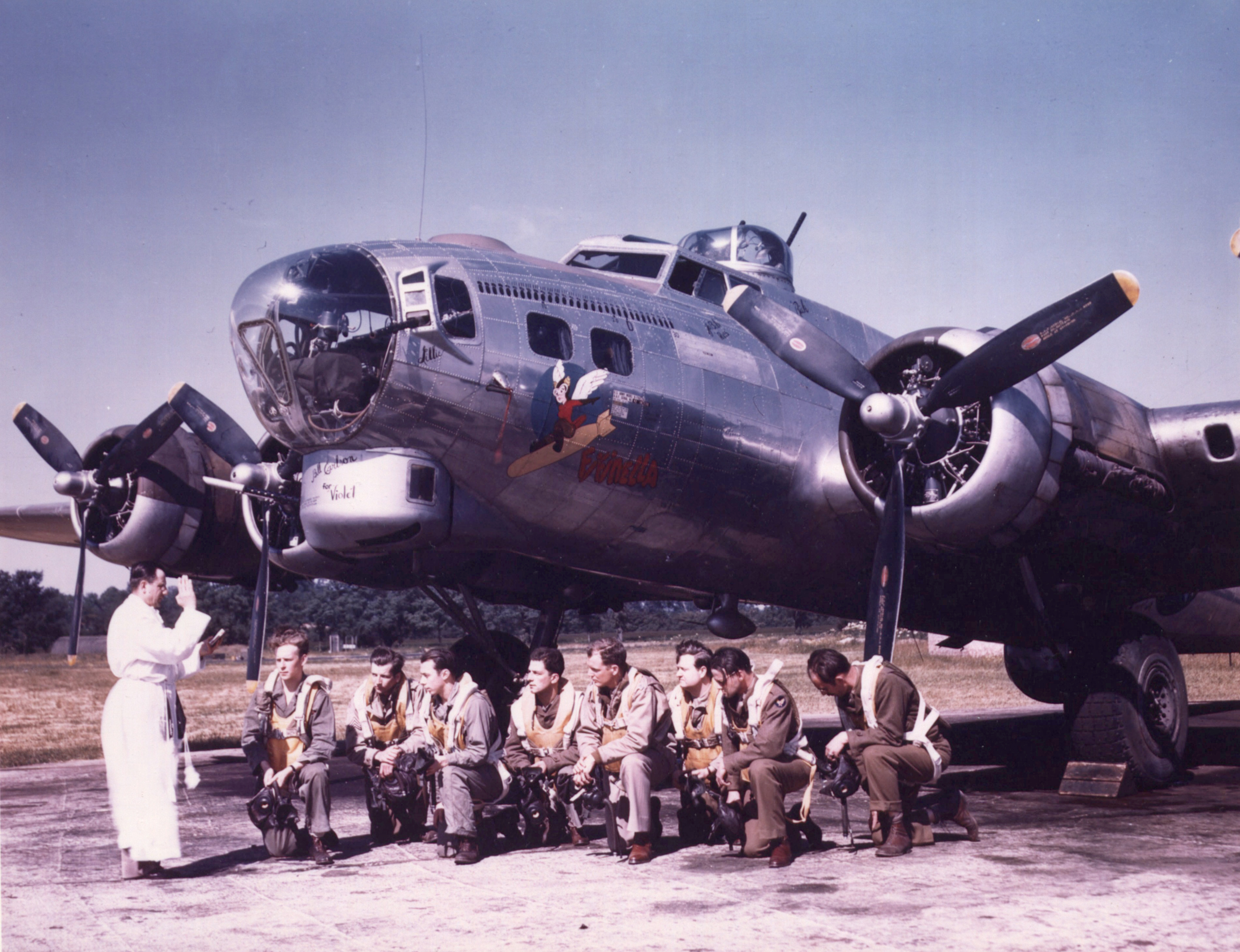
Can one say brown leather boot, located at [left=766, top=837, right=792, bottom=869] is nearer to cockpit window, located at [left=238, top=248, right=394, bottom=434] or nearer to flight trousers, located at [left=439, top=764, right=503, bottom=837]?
flight trousers, located at [left=439, top=764, right=503, bottom=837]

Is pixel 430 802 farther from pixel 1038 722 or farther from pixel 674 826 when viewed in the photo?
pixel 1038 722

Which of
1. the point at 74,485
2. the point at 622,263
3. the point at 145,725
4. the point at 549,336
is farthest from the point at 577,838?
the point at 74,485

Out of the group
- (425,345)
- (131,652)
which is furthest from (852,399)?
(131,652)

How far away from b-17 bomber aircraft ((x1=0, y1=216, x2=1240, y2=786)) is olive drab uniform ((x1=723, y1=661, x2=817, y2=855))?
210cm

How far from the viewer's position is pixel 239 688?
38.7 meters

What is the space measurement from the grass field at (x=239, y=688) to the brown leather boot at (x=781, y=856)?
40.0ft

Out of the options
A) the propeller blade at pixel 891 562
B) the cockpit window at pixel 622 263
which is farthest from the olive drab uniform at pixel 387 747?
the cockpit window at pixel 622 263

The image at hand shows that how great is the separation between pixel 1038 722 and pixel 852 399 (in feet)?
42.7

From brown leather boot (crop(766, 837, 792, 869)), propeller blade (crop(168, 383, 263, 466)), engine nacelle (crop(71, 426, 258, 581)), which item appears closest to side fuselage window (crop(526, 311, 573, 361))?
brown leather boot (crop(766, 837, 792, 869))

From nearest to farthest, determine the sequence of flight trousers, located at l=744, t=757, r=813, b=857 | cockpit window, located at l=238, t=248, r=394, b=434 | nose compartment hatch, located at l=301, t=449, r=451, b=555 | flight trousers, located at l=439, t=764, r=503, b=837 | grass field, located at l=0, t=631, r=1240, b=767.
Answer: flight trousers, located at l=744, t=757, r=813, b=857, flight trousers, located at l=439, t=764, r=503, b=837, cockpit window, located at l=238, t=248, r=394, b=434, nose compartment hatch, located at l=301, t=449, r=451, b=555, grass field, located at l=0, t=631, r=1240, b=767

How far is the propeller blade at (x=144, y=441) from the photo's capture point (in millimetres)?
14133

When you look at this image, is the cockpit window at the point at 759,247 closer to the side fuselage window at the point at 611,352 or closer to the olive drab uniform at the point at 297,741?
the side fuselage window at the point at 611,352

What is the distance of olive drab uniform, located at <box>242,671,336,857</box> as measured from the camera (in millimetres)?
7582

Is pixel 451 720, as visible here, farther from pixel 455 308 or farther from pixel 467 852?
pixel 455 308
